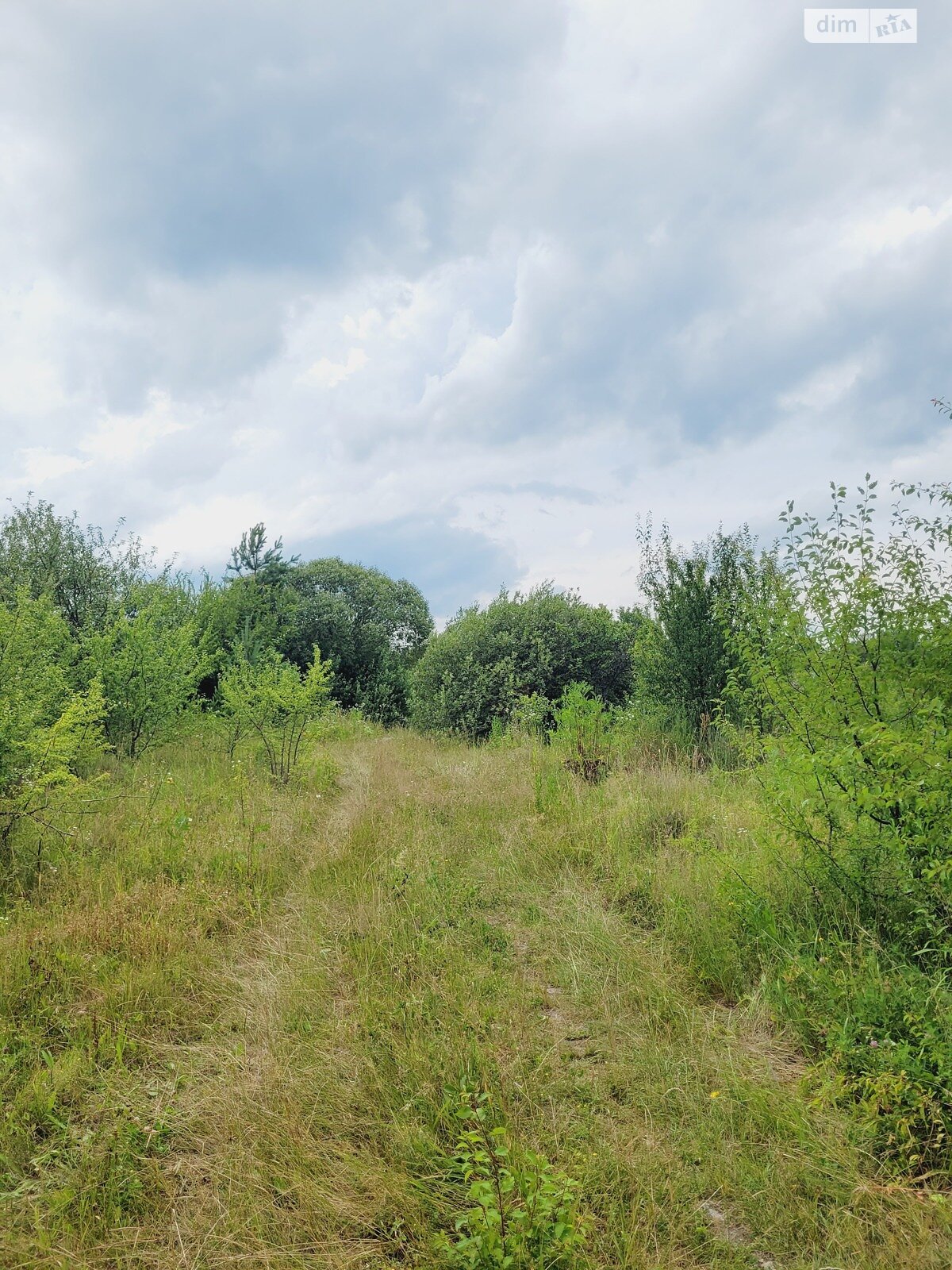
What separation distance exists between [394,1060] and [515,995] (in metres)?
0.87

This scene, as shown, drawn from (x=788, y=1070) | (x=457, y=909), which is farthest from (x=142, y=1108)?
(x=788, y=1070)

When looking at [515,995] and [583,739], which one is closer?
[515,995]

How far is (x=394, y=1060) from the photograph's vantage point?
9.87 ft

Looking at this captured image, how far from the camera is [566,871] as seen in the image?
5.38 metres

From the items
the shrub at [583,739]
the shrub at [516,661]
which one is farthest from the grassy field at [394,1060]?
the shrub at [516,661]

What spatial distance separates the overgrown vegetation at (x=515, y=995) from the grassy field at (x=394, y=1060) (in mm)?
17

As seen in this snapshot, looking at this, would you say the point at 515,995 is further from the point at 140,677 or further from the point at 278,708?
the point at 140,677

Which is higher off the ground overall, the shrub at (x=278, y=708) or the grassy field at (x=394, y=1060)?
the shrub at (x=278, y=708)

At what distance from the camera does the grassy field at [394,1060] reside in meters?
2.30

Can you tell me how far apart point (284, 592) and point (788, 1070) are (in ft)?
55.4

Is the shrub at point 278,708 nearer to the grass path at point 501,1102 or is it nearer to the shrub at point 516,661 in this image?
the shrub at point 516,661

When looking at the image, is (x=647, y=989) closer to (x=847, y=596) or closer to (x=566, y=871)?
(x=566, y=871)

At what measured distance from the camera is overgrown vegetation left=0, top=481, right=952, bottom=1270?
91.7 inches

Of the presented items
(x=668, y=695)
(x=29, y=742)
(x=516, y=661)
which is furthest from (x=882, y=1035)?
(x=516, y=661)
